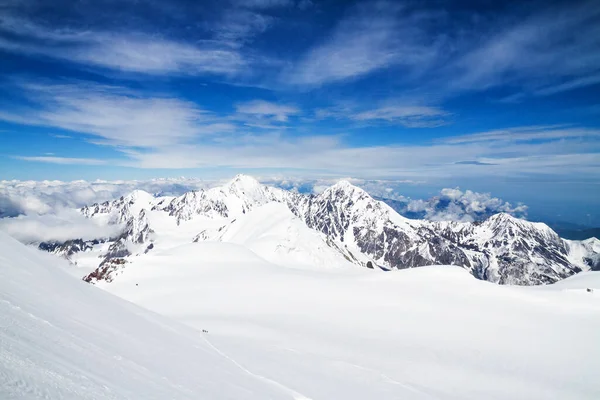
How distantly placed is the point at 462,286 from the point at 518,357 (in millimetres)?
12395

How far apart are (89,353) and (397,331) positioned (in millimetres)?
18594

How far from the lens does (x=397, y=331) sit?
70.6ft

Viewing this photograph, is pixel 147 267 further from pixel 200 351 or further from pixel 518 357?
pixel 518 357

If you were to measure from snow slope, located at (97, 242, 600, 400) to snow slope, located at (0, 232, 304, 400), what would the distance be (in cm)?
251

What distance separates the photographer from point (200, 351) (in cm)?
1279

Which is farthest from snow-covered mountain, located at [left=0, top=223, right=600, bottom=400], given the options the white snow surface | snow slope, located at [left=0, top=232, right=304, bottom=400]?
the white snow surface

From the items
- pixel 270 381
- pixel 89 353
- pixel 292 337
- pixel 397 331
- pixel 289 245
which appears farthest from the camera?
pixel 289 245

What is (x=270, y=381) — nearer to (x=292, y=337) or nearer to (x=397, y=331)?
(x=292, y=337)

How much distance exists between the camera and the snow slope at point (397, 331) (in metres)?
14.8

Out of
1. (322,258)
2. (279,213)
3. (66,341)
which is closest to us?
(66,341)

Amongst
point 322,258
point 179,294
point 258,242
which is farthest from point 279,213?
point 179,294

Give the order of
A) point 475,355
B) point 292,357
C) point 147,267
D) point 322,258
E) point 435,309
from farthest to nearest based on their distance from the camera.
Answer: point 322,258, point 147,267, point 435,309, point 475,355, point 292,357

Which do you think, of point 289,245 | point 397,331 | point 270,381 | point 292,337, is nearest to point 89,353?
point 270,381

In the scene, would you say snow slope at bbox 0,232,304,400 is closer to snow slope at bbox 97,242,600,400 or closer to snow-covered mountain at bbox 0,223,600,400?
snow-covered mountain at bbox 0,223,600,400
